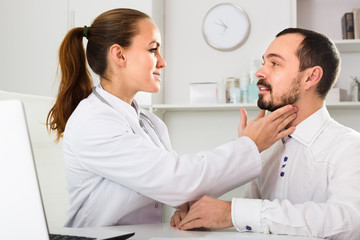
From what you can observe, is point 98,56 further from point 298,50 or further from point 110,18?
point 298,50

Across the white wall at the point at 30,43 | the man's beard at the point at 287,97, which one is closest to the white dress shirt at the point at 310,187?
the man's beard at the point at 287,97

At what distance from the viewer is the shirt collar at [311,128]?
1.37m

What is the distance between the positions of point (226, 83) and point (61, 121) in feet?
5.67

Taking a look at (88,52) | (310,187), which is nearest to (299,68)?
(310,187)

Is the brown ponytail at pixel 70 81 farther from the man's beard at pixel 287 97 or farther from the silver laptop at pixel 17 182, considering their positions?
the silver laptop at pixel 17 182

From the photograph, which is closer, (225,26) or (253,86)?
(253,86)

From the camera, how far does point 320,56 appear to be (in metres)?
1.48

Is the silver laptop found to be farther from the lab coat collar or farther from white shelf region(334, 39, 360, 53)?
white shelf region(334, 39, 360, 53)

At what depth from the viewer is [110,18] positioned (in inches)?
58.1

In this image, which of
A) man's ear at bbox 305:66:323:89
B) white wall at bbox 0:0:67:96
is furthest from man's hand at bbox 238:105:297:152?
white wall at bbox 0:0:67:96

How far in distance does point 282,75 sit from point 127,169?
685mm

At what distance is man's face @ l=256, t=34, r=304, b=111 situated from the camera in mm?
1478

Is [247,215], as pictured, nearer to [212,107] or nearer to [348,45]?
[212,107]

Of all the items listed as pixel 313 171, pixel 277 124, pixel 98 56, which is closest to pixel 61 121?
pixel 98 56
